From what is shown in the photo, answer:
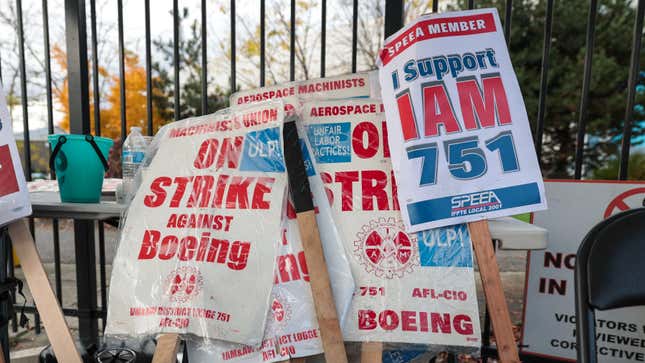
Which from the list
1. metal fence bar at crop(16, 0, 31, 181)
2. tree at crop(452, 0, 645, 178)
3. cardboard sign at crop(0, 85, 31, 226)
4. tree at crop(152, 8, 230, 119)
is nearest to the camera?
→ cardboard sign at crop(0, 85, 31, 226)

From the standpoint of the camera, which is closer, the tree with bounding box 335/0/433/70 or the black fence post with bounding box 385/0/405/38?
the black fence post with bounding box 385/0/405/38

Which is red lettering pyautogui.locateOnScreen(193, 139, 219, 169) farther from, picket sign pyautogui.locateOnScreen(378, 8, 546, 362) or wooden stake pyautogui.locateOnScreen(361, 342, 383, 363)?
wooden stake pyautogui.locateOnScreen(361, 342, 383, 363)

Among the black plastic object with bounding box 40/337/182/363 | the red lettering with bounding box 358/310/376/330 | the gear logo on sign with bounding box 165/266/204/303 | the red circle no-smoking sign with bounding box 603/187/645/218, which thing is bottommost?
the black plastic object with bounding box 40/337/182/363

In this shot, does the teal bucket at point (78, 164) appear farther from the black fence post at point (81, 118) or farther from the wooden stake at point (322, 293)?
the wooden stake at point (322, 293)

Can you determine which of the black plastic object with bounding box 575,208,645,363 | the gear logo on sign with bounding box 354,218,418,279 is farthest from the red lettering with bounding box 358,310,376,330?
the black plastic object with bounding box 575,208,645,363

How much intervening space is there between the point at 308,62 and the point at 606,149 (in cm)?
611

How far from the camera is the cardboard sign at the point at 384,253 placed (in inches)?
44.1

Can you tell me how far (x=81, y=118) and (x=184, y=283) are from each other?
1462 millimetres

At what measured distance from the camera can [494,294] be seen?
42.8 inches

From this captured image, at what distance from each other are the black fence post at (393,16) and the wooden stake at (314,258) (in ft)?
3.11

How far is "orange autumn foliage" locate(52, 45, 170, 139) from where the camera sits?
841 cm

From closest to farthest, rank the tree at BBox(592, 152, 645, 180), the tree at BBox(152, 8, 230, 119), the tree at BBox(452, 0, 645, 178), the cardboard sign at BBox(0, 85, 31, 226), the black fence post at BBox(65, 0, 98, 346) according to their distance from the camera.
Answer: the cardboard sign at BBox(0, 85, 31, 226) < the black fence post at BBox(65, 0, 98, 346) < the tree at BBox(592, 152, 645, 180) < the tree at BBox(452, 0, 645, 178) < the tree at BBox(152, 8, 230, 119)

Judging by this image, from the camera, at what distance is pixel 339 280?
116 cm

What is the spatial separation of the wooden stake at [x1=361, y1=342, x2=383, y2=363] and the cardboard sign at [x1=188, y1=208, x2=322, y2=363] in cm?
13
